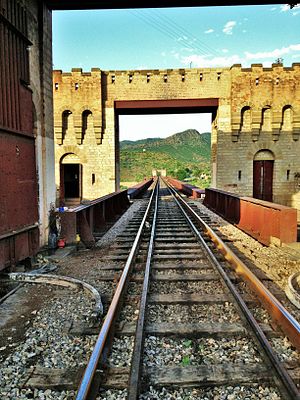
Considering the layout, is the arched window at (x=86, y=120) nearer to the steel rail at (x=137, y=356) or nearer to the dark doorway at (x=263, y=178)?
the dark doorway at (x=263, y=178)

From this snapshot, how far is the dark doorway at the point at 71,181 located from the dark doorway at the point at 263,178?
13203 mm

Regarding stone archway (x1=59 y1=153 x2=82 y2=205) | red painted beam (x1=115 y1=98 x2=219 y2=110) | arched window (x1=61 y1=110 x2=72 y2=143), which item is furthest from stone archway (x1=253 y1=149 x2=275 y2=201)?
arched window (x1=61 y1=110 x2=72 y2=143)

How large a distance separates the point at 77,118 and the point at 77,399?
23.0 metres

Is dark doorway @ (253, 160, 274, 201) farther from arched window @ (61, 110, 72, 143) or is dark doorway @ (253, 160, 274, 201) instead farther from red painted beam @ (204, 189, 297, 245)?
arched window @ (61, 110, 72, 143)

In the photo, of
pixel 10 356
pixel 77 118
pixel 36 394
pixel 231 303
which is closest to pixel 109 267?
pixel 231 303

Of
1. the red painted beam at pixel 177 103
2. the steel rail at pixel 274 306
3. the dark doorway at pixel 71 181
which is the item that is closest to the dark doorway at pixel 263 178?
the red painted beam at pixel 177 103

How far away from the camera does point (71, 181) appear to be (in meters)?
26.0

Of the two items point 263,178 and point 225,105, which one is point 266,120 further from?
point 263,178

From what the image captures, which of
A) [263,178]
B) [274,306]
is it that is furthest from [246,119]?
[274,306]

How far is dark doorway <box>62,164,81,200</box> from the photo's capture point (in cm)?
2595

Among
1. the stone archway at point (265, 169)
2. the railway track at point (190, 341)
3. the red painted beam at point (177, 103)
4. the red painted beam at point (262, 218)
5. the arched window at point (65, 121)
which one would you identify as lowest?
the railway track at point (190, 341)

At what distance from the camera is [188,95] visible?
23500 millimetres

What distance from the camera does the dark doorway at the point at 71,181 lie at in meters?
26.0

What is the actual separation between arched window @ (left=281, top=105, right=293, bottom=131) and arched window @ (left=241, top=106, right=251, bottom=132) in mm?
2363
